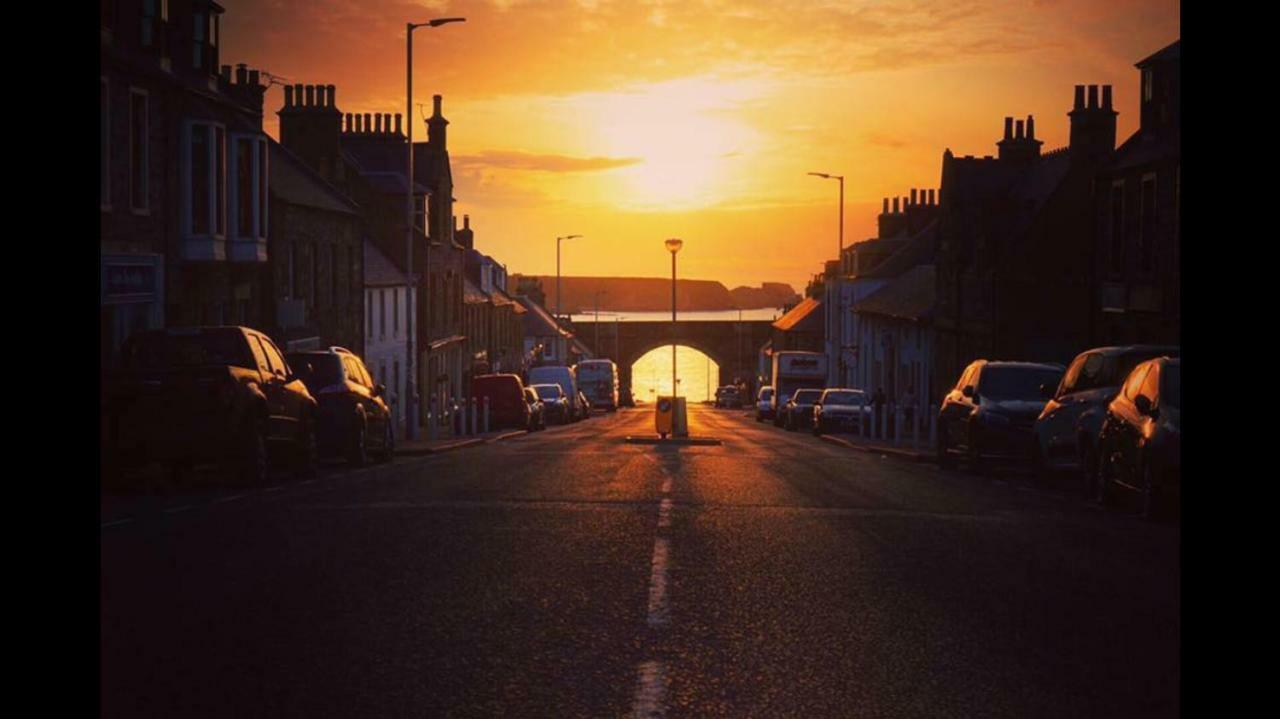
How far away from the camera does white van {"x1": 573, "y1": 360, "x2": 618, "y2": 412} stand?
90.0 meters

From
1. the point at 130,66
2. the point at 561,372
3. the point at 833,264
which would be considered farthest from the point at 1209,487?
the point at 833,264

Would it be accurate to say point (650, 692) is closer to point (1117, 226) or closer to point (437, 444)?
point (437, 444)

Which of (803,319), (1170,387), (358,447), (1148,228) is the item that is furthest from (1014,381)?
(803,319)

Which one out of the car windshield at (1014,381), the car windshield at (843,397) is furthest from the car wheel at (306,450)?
the car windshield at (843,397)

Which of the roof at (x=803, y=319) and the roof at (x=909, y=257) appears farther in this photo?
the roof at (x=803, y=319)

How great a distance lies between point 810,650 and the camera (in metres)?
7.81

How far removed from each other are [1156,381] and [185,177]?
22208 mm

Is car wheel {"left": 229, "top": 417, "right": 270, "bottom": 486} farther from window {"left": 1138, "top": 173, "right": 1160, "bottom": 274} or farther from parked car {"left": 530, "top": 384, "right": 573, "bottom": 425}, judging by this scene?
parked car {"left": 530, "top": 384, "right": 573, "bottom": 425}

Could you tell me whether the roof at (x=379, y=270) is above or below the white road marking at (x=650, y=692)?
above

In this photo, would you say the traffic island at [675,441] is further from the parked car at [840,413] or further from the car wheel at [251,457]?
the car wheel at [251,457]

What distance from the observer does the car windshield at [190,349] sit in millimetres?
19297

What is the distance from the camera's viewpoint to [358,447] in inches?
941

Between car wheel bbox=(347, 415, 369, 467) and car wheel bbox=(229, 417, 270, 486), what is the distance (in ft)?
16.4

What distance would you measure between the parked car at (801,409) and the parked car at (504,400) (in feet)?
40.1
